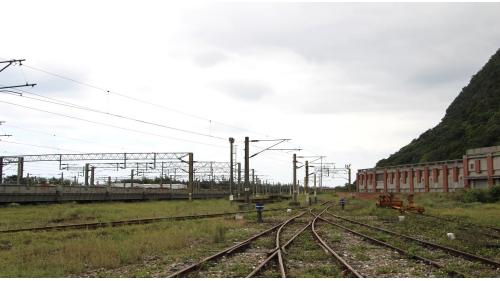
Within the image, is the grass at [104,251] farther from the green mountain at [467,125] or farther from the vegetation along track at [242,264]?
the green mountain at [467,125]

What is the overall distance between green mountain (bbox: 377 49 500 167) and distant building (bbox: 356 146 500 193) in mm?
12746

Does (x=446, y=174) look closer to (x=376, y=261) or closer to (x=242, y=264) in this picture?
(x=376, y=261)

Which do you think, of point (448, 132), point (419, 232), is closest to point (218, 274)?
point (419, 232)

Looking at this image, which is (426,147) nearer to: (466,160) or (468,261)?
(466,160)

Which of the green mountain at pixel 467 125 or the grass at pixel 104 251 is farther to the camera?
the green mountain at pixel 467 125

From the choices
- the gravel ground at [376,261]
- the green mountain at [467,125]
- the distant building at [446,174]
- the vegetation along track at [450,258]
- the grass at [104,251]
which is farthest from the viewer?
the green mountain at [467,125]

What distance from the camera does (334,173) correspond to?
112938 mm

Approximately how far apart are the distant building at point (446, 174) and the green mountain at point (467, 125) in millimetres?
12746

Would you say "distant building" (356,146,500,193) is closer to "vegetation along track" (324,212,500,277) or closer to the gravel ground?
"vegetation along track" (324,212,500,277)

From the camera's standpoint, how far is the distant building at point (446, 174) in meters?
59.2

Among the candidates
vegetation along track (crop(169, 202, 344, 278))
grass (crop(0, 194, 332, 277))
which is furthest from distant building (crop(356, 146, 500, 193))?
vegetation along track (crop(169, 202, 344, 278))

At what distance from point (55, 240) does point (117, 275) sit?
769cm

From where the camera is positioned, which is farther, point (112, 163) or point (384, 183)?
point (384, 183)

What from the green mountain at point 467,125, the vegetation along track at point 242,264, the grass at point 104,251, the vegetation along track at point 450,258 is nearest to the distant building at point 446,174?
the green mountain at point 467,125
